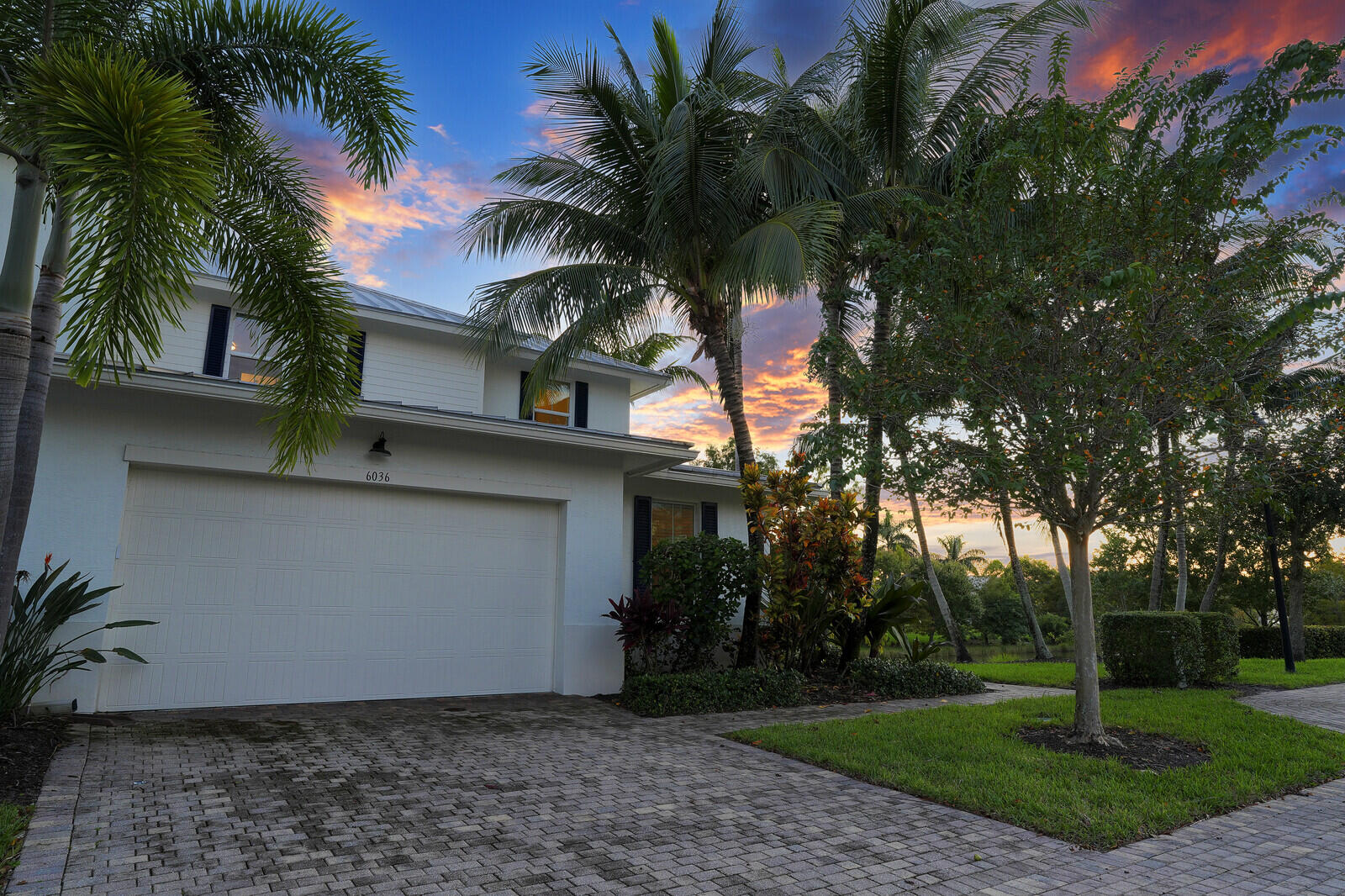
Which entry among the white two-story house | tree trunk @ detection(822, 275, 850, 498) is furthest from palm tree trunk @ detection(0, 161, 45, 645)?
tree trunk @ detection(822, 275, 850, 498)

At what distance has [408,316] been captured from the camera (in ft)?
39.0

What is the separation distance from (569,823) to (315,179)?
23.1 ft

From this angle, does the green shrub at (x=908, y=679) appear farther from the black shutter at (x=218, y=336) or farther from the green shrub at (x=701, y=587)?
the black shutter at (x=218, y=336)

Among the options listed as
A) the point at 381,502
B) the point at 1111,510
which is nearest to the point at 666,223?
the point at 381,502

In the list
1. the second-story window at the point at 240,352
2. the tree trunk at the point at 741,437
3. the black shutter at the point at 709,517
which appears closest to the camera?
the tree trunk at the point at 741,437

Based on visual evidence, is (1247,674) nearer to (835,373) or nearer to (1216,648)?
(1216,648)

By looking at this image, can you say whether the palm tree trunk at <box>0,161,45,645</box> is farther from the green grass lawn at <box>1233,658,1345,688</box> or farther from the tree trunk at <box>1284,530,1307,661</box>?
the tree trunk at <box>1284,530,1307,661</box>

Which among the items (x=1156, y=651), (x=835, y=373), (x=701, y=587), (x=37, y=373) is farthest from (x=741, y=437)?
(x=37, y=373)

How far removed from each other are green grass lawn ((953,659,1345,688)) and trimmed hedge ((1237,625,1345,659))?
499 centimetres

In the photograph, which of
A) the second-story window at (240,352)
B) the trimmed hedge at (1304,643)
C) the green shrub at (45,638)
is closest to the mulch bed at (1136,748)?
the green shrub at (45,638)

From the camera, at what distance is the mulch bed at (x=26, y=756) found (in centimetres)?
454

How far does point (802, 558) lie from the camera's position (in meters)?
9.61

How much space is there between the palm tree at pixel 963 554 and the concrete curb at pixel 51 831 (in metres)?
36.9

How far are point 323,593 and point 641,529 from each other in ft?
16.4
